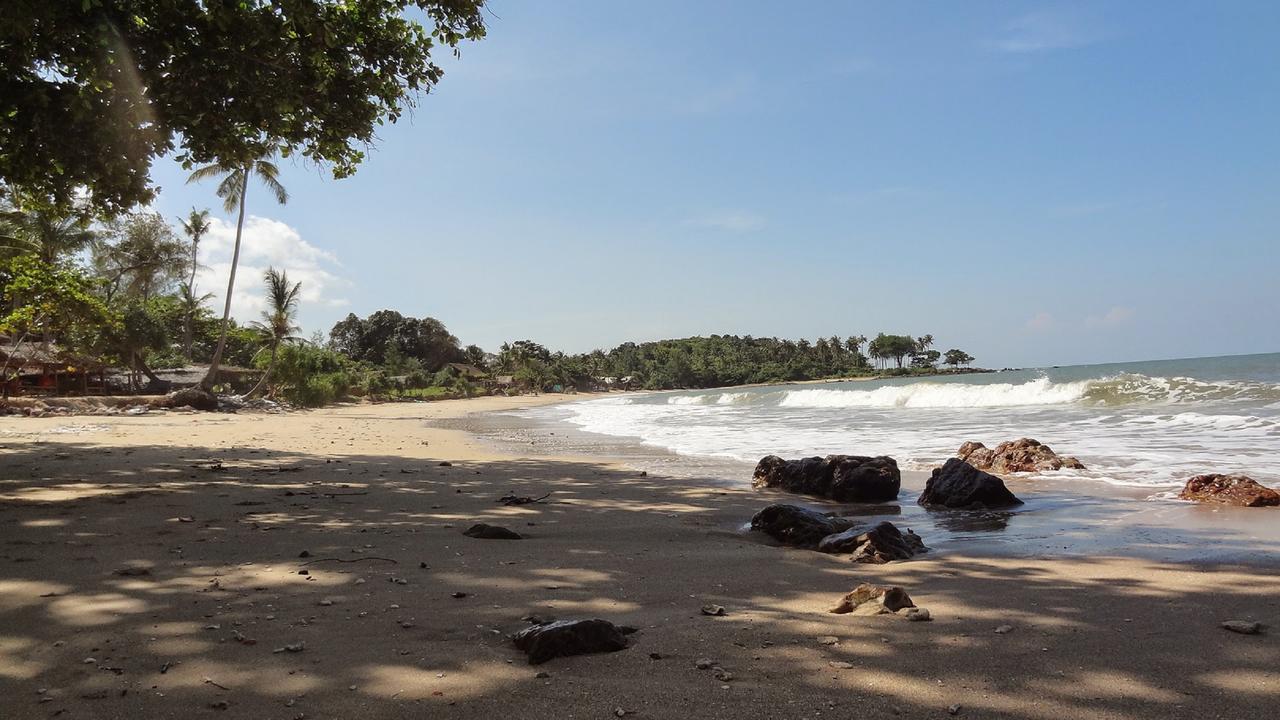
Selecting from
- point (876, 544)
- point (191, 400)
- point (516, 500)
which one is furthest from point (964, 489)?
point (191, 400)

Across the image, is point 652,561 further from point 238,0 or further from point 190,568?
point 238,0

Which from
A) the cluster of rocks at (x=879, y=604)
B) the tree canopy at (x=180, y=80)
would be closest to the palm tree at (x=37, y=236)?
the tree canopy at (x=180, y=80)

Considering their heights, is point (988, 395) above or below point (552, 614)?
above

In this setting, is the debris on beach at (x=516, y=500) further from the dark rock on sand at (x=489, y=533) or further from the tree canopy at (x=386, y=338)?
the tree canopy at (x=386, y=338)

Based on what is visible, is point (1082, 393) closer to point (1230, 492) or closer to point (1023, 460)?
point (1023, 460)

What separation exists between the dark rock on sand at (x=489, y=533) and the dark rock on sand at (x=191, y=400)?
26692mm

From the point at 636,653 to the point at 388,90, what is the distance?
878 cm

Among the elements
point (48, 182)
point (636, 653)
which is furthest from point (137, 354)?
point (636, 653)

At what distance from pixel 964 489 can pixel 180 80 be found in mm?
9575

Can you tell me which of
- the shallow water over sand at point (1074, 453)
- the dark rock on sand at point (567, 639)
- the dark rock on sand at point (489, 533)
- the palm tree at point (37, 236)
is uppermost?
the palm tree at point (37, 236)

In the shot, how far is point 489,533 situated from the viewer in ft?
16.5

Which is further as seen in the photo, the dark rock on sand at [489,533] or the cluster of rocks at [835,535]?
the dark rock on sand at [489,533]

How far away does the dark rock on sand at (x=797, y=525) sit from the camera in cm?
528

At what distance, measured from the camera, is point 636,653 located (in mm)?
2639
